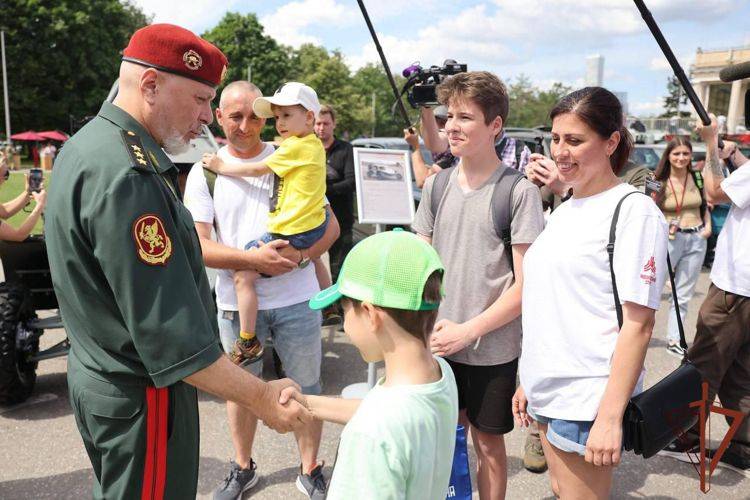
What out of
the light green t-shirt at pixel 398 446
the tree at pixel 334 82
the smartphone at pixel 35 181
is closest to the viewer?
the light green t-shirt at pixel 398 446

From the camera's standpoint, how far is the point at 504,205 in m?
2.51

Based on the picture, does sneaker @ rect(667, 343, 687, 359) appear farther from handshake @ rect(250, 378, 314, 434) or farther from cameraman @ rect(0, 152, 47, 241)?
cameraman @ rect(0, 152, 47, 241)

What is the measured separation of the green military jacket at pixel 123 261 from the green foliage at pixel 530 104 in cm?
5333

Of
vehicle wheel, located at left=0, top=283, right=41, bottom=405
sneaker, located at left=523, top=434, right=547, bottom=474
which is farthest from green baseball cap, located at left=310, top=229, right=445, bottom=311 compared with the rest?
vehicle wheel, located at left=0, top=283, right=41, bottom=405

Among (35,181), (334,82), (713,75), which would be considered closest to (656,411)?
(35,181)

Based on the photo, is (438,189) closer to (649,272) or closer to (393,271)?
(649,272)

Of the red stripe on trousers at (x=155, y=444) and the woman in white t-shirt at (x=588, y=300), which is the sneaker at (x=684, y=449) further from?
the red stripe on trousers at (x=155, y=444)

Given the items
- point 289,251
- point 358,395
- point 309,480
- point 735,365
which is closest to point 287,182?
point 289,251

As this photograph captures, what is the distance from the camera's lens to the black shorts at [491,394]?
2.64m

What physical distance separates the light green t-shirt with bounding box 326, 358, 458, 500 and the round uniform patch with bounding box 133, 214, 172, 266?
26.8 inches

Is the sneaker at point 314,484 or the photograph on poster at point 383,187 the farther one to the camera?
the photograph on poster at point 383,187

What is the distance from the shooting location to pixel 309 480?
10.7ft

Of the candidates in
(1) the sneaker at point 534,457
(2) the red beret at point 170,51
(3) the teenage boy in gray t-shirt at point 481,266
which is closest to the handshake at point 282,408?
(3) the teenage boy in gray t-shirt at point 481,266

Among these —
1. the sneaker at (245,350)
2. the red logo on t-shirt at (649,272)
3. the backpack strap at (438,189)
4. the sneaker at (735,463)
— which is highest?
the backpack strap at (438,189)
